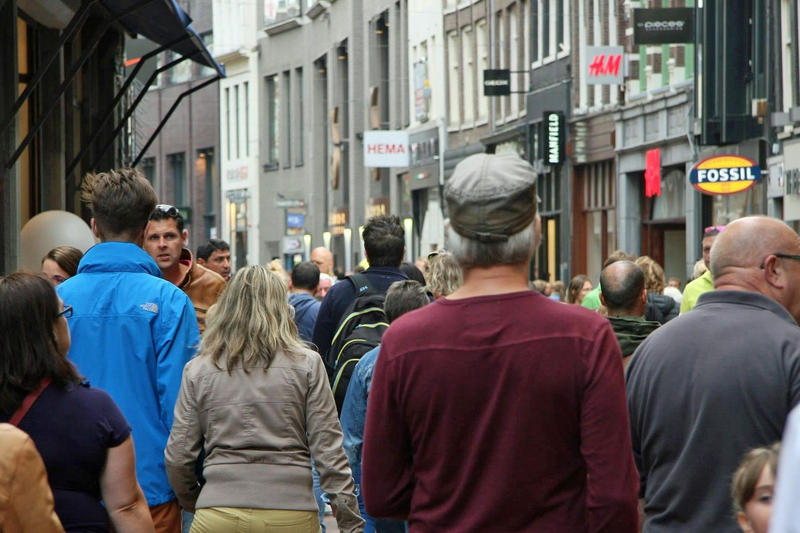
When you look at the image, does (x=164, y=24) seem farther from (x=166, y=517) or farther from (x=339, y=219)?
(x=339, y=219)

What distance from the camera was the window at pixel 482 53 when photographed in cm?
4244

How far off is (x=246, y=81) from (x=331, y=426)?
62215mm

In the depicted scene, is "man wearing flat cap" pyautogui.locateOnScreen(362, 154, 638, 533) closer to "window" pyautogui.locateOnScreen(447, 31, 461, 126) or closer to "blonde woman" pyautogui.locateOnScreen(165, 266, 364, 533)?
"blonde woman" pyautogui.locateOnScreen(165, 266, 364, 533)

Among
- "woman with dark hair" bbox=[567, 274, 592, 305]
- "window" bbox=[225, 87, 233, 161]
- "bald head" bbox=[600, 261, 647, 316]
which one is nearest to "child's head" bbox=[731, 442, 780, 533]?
"bald head" bbox=[600, 261, 647, 316]

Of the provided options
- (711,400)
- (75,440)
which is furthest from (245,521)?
(711,400)

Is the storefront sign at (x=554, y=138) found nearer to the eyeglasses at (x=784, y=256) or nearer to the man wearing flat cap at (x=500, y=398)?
the eyeglasses at (x=784, y=256)

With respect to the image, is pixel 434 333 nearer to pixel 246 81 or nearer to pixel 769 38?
pixel 769 38

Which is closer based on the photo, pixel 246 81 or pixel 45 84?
pixel 45 84

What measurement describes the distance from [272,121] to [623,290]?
5850 cm

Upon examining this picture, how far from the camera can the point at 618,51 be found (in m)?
30.6

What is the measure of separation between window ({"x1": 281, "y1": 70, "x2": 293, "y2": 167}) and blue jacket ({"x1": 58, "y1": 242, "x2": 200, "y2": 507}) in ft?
188

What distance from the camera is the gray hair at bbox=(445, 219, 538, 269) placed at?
394 cm

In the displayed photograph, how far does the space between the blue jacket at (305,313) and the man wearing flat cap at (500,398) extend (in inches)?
305

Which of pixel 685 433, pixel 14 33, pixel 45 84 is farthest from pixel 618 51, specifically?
pixel 685 433
